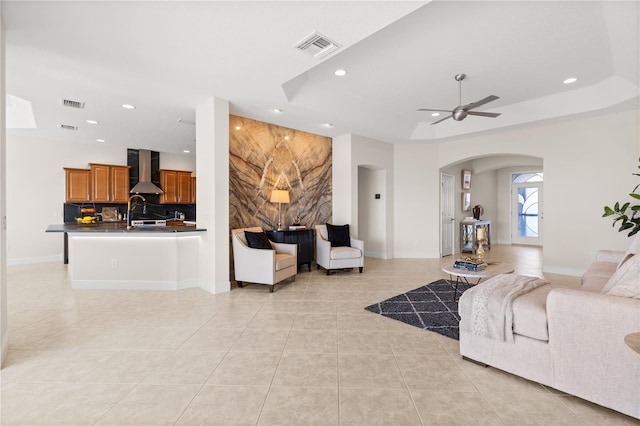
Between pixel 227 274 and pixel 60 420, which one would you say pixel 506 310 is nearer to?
pixel 60 420

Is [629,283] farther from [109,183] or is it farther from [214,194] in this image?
[109,183]

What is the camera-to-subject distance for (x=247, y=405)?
177 cm

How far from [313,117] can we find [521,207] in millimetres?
8023

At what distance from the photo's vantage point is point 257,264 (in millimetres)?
4238

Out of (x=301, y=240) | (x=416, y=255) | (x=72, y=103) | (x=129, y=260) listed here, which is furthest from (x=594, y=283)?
(x=72, y=103)

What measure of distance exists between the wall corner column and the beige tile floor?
25.2 inches

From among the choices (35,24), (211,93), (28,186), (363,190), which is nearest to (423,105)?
(363,190)

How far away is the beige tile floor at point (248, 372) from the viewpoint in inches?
66.6

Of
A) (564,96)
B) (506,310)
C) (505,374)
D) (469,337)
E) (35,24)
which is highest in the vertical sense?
(564,96)

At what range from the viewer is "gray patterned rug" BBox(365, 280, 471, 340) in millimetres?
2963

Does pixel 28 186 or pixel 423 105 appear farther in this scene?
pixel 28 186

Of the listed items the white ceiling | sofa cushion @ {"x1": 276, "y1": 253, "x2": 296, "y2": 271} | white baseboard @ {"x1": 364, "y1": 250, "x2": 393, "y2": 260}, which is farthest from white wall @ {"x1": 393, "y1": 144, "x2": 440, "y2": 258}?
sofa cushion @ {"x1": 276, "y1": 253, "x2": 296, "y2": 271}

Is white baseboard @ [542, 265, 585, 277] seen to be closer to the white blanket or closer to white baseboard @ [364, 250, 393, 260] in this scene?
white baseboard @ [364, 250, 393, 260]

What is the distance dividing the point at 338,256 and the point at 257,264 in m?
1.59
